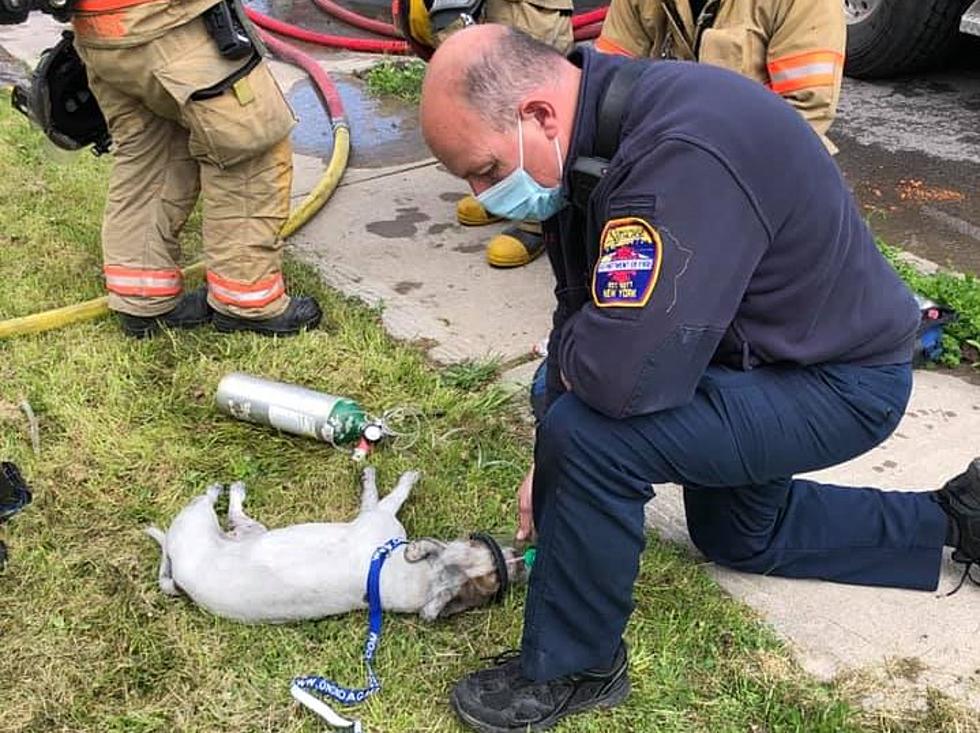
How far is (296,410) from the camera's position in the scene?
3.22 m

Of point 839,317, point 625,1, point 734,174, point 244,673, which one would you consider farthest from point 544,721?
point 625,1

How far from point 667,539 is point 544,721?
71 centimetres

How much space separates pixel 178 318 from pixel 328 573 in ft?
5.53

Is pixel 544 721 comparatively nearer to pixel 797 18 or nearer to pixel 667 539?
pixel 667 539

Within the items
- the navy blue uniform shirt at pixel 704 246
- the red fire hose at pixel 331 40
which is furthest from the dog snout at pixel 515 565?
the red fire hose at pixel 331 40

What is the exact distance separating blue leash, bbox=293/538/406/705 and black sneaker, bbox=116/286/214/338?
164cm

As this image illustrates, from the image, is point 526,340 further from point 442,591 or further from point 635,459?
point 635,459

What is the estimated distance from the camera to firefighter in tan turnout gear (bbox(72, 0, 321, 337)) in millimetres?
3336

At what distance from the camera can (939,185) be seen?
482 centimetres

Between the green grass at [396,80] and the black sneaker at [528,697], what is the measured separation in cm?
440

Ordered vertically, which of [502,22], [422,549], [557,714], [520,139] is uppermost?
[520,139]

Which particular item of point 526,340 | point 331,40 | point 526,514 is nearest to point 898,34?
point 526,340

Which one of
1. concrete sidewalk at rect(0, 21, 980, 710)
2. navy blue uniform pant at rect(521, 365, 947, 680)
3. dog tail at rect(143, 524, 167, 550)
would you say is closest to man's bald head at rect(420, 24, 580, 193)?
navy blue uniform pant at rect(521, 365, 947, 680)

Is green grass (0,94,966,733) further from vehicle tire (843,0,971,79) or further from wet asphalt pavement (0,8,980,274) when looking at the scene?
vehicle tire (843,0,971,79)
